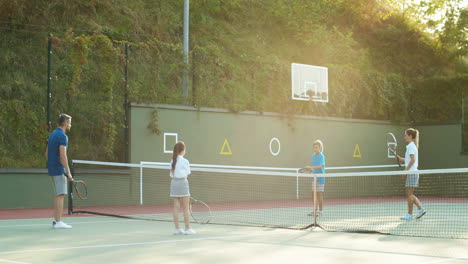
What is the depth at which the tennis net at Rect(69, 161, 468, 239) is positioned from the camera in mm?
10711

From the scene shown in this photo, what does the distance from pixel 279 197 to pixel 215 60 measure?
4192 millimetres

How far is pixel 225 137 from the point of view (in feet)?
57.8

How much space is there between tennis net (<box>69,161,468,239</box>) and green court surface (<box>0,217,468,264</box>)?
1031 millimetres

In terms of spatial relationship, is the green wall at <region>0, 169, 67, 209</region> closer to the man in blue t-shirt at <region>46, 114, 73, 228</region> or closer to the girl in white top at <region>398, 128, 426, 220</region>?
the man in blue t-shirt at <region>46, 114, 73, 228</region>

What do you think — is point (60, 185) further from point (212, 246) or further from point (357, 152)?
point (357, 152)

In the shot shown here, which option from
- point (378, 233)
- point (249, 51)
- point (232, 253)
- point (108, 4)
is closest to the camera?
point (232, 253)

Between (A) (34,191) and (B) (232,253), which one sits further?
(A) (34,191)

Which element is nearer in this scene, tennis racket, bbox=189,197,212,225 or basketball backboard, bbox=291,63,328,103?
tennis racket, bbox=189,197,212,225

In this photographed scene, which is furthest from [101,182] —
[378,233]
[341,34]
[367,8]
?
[367,8]

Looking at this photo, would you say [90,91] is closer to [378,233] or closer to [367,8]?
[378,233]

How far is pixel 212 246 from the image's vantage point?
7.72 metres

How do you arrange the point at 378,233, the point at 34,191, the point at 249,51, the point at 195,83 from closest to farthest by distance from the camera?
1. the point at 378,233
2. the point at 34,191
3. the point at 195,83
4. the point at 249,51

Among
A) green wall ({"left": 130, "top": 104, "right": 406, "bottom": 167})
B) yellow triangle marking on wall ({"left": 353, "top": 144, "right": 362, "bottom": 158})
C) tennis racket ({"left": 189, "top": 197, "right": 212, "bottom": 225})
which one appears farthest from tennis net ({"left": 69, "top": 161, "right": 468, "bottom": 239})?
yellow triangle marking on wall ({"left": 353, "top": 144, "right": 362, "bottom": 158})

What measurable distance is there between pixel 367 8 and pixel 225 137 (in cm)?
1612
